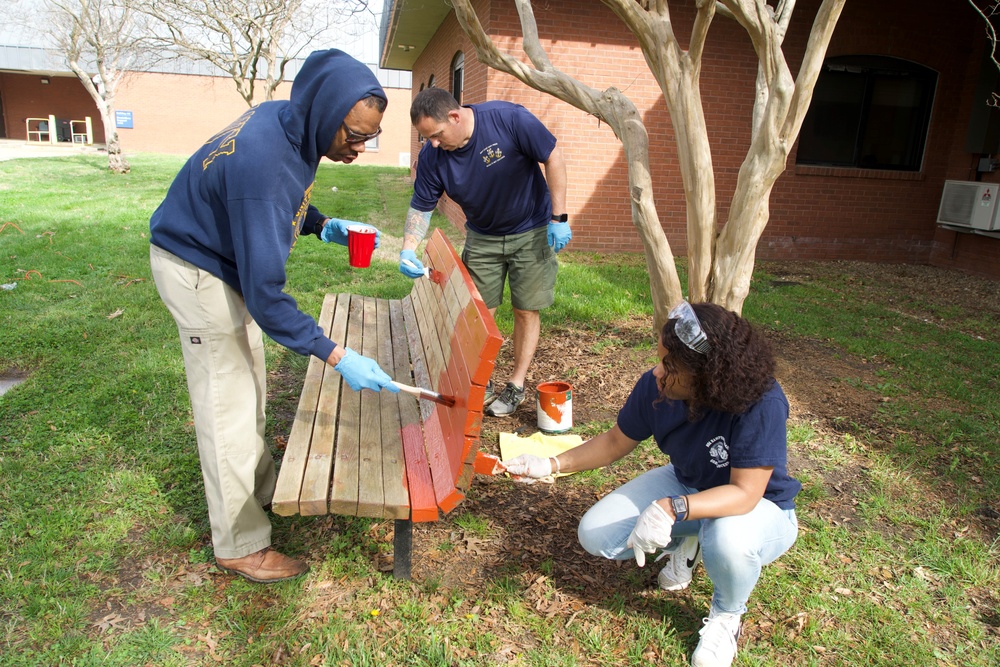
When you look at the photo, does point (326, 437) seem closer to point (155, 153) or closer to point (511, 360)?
point (511, 360)

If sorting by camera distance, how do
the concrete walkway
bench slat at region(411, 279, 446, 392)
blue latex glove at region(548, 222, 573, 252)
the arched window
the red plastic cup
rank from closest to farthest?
bench slat at region(411, 279, 446, 392) < the red plastic cup < blue latex glove at region(548, 222, 573, 252) < the arched window < the concrete walkway

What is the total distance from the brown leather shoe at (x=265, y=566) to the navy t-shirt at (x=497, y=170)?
83.6 inches

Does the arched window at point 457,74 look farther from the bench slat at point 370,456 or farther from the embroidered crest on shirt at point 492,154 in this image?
the bench slat at point 370,456

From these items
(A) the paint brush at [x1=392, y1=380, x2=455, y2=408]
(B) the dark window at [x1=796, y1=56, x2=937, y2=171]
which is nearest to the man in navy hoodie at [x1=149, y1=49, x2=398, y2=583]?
(A) the paint brush at [x1=392, y1=380, x2=455, y2=408]

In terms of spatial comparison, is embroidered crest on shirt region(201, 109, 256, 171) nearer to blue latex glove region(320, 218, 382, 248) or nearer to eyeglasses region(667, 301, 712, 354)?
blue latex glove region(320, 218, 382, 248)

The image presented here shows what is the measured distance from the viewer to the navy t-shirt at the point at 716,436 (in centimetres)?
218

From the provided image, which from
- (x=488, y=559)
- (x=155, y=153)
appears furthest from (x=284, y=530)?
(x=155, y=153)

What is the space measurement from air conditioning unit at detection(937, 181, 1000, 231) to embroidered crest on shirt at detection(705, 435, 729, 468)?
8.46 metres

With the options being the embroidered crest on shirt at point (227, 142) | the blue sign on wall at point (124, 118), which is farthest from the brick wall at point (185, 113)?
the embroidered crest on shirt at point (227, 142)

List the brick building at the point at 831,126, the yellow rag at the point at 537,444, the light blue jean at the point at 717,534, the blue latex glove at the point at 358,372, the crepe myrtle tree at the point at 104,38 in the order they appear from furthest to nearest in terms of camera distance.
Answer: the crepe myrtle tree at the point at 104,38, the brick building at the point at 831,126, the yellow rag at the point at 537,444, the blue latex glove at the point at 358,372, the light blue jean at the point at 717,534

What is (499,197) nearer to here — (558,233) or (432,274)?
(558,233)

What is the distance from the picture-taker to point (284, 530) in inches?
118

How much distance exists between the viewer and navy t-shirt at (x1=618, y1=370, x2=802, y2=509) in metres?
2.18

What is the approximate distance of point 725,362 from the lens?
211 centimetres
